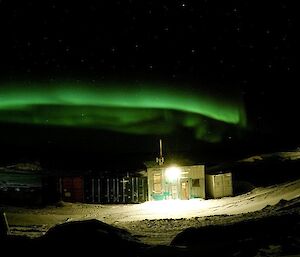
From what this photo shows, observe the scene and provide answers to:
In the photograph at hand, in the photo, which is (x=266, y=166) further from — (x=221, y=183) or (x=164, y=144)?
(x=164, y=144)

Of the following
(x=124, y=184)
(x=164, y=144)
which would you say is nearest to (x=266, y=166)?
(x=124, y=184)

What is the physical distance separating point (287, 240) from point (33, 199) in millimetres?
24004

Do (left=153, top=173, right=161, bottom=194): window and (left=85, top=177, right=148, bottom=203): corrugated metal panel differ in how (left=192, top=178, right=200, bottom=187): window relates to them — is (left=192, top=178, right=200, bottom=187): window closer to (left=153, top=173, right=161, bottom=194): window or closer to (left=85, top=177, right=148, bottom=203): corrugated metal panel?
(left=153, top=173, right=161, bottom=194): window

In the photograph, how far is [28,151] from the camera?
3039 inches

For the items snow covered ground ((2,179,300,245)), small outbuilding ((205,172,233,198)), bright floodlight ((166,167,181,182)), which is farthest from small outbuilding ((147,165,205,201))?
snow covered ground ((2,179,300,245))

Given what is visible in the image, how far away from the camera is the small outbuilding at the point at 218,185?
1258 inches

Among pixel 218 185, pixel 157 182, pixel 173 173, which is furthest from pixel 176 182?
pixel 218 185

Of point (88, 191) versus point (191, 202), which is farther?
point (88, 191)

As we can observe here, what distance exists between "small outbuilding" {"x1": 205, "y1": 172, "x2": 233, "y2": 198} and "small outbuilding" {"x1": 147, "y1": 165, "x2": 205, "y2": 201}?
65 centimetres

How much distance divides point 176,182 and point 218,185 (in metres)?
3.00

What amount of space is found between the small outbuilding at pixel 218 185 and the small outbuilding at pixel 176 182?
0.65 metres

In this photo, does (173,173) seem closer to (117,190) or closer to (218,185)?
(218,185)

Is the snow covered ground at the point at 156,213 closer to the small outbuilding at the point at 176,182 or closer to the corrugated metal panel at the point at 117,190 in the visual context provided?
the small outbuilding at the point at 176,182

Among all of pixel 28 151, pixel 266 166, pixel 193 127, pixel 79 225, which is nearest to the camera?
pixel 79 225
